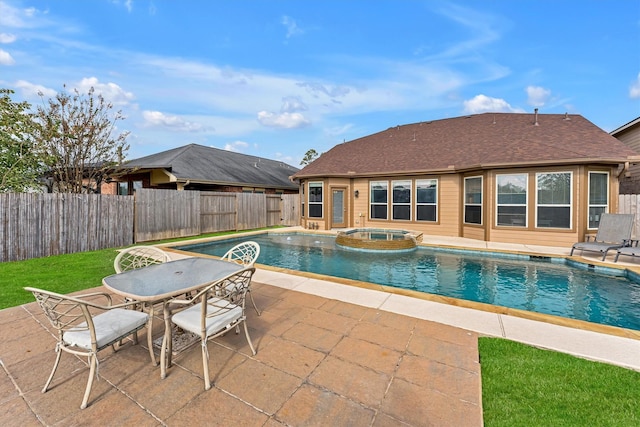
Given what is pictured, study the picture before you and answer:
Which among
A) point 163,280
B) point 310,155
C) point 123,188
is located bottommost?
point 163,280

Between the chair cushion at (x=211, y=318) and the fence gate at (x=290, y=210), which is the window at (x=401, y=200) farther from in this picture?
the chair cushion at (x=211, y=318)

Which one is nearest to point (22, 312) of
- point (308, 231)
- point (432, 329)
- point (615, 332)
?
point (432, 329)

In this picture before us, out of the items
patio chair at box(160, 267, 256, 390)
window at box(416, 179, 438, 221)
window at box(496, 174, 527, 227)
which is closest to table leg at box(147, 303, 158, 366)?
patio chair at box(160, 267, 256, 390)

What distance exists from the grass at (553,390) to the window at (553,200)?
8257mm

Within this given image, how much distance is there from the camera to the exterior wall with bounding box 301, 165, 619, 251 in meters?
8.83

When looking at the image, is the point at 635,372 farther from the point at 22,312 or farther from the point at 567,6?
the point at 567,6

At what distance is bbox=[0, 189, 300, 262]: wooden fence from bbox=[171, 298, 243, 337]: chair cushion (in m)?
8.06

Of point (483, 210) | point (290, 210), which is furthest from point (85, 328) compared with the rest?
point (290, 210)

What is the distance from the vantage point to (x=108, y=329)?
245 centimetres

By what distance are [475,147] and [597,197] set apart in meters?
4.50

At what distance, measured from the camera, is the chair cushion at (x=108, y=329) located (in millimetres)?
2293

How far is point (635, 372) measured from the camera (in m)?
2.57

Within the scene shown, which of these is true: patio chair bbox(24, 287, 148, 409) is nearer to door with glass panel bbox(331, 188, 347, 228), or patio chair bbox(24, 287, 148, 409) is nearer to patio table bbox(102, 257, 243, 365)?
patio table bbox(102, 257, 243, 365)

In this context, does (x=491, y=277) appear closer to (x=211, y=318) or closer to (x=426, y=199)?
(x=426, y=199)
